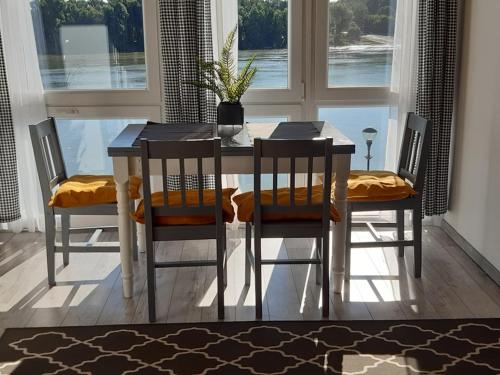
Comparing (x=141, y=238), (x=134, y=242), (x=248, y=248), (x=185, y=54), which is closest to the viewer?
(x=248, y=248)

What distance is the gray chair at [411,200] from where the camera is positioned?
3.60 meters

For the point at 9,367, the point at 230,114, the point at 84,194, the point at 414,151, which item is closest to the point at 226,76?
the point at 230,114

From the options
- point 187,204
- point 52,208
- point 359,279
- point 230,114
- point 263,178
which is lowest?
point 359,279

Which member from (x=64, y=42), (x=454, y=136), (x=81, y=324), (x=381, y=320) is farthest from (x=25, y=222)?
(x=454, y=136)

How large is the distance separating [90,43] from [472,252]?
9.17 ft

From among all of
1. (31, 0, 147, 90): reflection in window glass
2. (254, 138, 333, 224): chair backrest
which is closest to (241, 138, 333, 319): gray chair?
(254, 138, 333, 224): chair backrest

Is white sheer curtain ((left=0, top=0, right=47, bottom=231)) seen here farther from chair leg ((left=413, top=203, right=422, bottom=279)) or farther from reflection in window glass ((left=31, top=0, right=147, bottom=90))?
chair leg ((left=413, top=203, right=422, bottom=279))

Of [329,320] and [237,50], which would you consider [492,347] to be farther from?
[237,50]

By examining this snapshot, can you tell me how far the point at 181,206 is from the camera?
3.10 metres

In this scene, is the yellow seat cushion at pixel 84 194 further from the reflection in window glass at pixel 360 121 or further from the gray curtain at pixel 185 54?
the reflection in window glass at pixel 360 121

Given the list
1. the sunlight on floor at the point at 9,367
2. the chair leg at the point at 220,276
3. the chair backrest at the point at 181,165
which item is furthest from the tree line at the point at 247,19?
the sunlight on floor at the point at 9,367

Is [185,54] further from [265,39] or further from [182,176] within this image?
[182,176]

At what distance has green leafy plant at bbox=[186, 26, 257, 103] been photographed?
3.80m

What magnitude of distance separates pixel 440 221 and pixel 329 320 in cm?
174
